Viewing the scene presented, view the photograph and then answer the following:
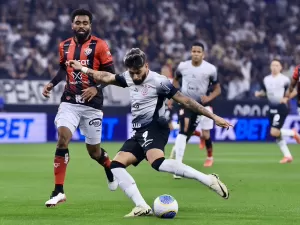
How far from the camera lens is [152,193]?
11789 millimetres

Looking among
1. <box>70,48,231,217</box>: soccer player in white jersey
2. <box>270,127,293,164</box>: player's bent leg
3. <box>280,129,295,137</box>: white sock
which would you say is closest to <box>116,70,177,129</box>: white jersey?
<box>70,48,231,217</box>: soccer player in white jersey

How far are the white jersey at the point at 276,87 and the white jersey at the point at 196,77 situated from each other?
4244mm

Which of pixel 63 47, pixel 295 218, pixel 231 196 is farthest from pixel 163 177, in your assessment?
pixel 295 218

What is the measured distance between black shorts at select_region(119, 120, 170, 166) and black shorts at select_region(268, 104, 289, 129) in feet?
31.3

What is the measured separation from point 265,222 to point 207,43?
22833 millimetres

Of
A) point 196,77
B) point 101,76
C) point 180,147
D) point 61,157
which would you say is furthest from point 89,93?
point 196,77

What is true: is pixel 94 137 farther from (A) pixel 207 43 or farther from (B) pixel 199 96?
(A) pixel 207 43

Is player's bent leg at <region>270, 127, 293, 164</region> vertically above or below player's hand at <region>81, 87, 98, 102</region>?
below

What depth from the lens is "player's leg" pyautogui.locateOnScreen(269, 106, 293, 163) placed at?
1867cm

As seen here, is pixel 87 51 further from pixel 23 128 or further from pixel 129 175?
pixel 23 128

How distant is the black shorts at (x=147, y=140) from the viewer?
9.57 m

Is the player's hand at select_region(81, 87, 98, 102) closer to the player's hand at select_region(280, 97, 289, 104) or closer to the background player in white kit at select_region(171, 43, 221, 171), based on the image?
the background player in white kit at select_region(171, 43, 221, 171)

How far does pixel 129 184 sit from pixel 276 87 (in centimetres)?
1089

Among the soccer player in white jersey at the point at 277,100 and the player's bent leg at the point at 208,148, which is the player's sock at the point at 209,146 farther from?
the soccer player in white jersey at the point at 277,100
